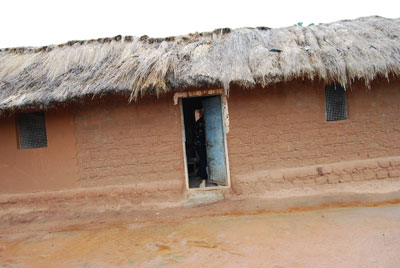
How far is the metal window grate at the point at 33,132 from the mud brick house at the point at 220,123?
3.2 inches

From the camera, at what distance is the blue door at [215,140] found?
5.59 m

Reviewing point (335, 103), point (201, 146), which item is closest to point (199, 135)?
point (201, 146)

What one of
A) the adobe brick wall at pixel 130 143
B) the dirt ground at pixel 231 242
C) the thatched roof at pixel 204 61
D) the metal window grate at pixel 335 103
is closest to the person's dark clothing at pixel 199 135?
the adobe brick wall at pixel 130 143

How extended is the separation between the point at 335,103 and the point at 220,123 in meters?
2.20

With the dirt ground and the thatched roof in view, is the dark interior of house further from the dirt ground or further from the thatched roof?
the dirt ground

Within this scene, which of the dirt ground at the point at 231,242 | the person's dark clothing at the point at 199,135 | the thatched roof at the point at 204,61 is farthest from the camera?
the person's dark clothing at the point at 199,135

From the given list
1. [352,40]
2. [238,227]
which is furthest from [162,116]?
[352,40]

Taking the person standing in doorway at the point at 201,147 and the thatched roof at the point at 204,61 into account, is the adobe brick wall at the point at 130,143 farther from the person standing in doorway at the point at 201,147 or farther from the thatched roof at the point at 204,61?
the person standing in doorway at the point at 201,147

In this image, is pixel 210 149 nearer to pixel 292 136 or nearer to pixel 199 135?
pixel 199 135

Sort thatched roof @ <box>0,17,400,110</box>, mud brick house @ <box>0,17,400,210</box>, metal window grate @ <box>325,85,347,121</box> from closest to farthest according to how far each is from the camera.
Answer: thatched roof @ <box>0,17,400,110</box>, mud brick house @ <box>0,17,400,210</box>, metal window grate @ <box>325,85,347,121</box>

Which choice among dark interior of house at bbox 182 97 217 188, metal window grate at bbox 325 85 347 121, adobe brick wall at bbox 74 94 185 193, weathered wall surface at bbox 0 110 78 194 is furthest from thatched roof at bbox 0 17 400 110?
dark interior of house at bbox 182 97 217 188

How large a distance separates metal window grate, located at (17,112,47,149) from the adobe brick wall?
0.81 meters

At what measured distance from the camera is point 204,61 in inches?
209

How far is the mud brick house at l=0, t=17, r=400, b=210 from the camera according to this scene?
521 cm
